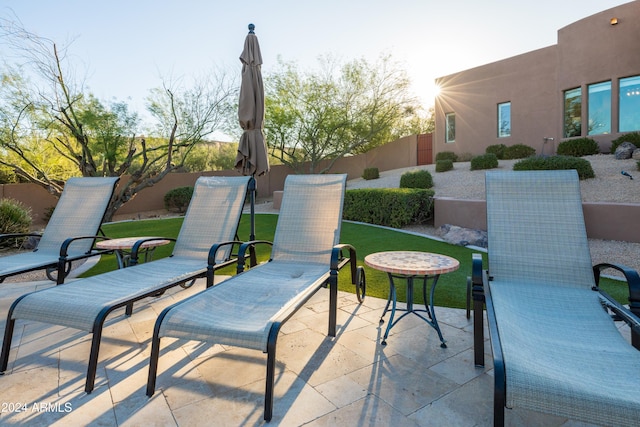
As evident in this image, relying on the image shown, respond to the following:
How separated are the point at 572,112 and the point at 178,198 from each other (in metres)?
15.3

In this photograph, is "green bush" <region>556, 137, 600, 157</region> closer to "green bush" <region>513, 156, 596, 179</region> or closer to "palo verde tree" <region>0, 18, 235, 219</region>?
"green bush" <region>513, 156, 596, 179</region>

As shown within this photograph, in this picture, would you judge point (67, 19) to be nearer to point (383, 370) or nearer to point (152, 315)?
point (152, 315)

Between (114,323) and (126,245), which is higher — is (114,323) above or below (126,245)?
below

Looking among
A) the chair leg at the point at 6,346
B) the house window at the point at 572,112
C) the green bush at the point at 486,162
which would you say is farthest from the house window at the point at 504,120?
the chair leg at the point at 6,346

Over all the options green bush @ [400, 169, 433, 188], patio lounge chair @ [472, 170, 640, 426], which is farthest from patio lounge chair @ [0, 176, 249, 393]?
green bush @ [400, 169, 433, 188]

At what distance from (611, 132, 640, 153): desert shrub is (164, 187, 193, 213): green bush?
14710mm

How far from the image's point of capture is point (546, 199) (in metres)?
3.10

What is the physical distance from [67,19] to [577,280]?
12411 mm

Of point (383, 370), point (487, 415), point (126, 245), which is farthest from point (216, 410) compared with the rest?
point (126, 245)

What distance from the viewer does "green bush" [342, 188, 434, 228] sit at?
7.89 meters

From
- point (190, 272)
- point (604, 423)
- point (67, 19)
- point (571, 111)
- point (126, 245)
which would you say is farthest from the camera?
point (571, 111)

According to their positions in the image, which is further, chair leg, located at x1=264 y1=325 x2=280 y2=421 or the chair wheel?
the chair wheel

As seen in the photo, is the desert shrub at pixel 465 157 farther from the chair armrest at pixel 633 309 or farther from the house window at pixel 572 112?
Result: the chair armrest at pixel 633 309

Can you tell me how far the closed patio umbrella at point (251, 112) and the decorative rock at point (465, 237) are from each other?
3729 mm
